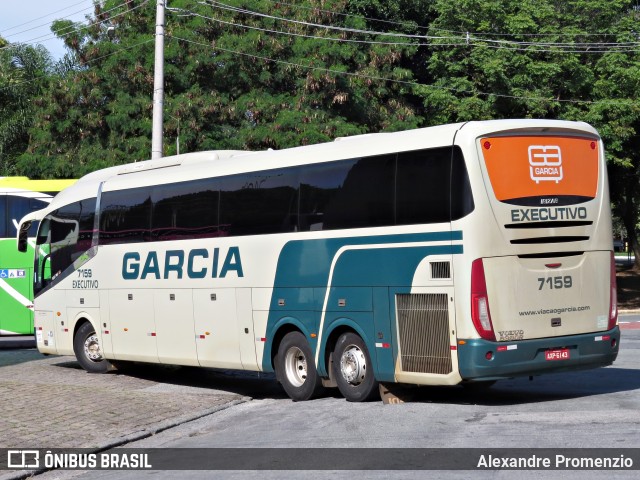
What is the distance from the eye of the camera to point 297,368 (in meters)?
15.7

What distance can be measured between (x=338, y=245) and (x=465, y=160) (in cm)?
245

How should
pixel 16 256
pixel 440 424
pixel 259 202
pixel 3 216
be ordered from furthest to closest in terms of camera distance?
pixel 16 256, pixel 3 216, pixel 259 202, pixel 440 424

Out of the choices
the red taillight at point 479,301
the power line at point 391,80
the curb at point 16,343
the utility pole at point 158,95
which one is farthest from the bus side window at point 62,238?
the power line at point 391,80

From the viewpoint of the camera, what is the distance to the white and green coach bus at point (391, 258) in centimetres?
1296

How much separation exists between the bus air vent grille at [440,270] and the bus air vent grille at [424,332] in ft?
0.73

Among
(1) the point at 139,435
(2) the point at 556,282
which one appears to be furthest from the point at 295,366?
(2) the point at 556,282

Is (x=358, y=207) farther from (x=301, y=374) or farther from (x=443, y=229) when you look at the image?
(x=301, y=374)

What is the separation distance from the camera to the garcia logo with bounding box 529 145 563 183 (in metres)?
13.3

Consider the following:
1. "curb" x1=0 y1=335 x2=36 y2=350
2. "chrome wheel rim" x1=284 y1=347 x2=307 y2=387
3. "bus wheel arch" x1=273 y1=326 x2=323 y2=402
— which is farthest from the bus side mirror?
"chrome wheel rim" x1=284 y1=347 x2=307 y2=387

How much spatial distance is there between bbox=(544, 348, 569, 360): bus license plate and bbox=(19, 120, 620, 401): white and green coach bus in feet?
0.05

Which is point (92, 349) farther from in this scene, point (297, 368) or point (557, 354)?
point (557, 354)

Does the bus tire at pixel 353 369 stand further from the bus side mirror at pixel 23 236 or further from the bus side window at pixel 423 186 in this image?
the bus side mirror at pixel 23 236

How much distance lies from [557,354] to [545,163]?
2.37 m

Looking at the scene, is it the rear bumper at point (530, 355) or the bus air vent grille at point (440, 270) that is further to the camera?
the bus air vent grille at point (440, 270)
